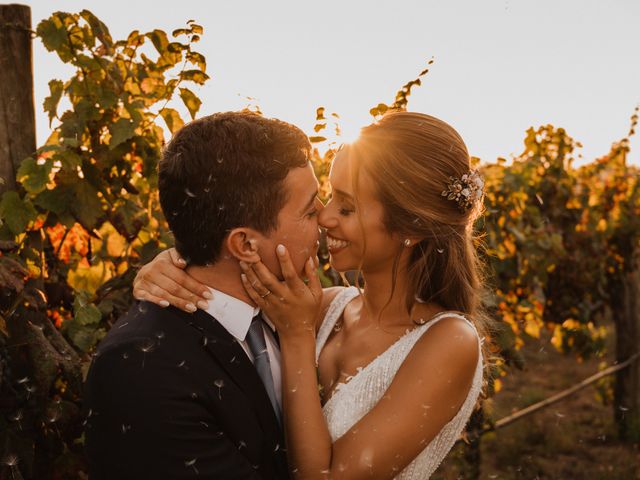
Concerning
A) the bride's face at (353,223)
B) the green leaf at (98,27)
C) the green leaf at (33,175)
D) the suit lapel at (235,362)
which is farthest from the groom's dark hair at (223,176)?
the green leaf at (98,27)

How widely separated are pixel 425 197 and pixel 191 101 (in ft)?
4.06

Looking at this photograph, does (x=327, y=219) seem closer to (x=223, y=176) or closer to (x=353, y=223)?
(x=353, y=223)

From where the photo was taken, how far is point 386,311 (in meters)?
3.27

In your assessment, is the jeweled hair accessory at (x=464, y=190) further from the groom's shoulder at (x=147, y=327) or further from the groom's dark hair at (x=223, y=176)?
the groom's shoulder at (x=147, y=327)

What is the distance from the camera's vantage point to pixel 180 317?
236 centimetres

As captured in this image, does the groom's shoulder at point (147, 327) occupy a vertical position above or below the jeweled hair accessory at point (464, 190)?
below

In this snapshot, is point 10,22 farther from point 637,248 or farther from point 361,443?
point 637,248

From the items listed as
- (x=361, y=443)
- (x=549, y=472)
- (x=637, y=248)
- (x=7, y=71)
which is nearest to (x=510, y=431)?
(x=549, y=472)

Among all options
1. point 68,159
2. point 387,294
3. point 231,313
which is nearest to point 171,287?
point 231,313

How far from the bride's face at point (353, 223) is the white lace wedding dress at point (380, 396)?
379 millimetres

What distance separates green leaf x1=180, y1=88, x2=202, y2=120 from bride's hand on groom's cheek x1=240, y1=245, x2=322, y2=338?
3.89ft

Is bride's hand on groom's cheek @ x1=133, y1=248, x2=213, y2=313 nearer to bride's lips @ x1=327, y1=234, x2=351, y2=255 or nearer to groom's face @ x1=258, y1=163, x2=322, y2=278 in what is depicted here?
groom's face @ x1=258, y1=163, x2=322, y2=278

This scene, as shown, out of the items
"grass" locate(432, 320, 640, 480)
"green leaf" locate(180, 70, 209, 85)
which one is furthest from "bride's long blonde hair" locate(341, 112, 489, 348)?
"grass" locate(432, 320, 640, 480)

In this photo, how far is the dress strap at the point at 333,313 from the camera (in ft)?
11.3
